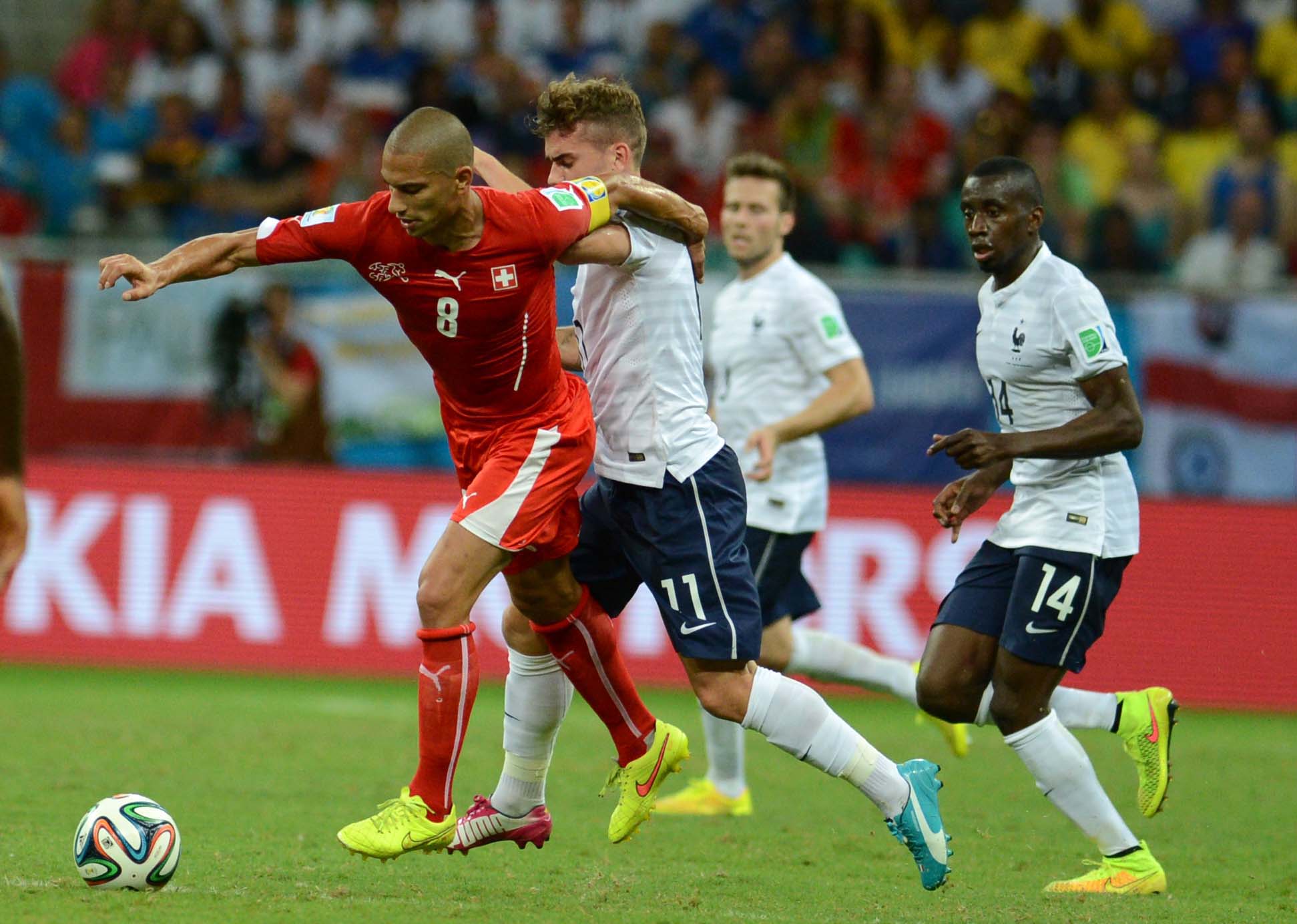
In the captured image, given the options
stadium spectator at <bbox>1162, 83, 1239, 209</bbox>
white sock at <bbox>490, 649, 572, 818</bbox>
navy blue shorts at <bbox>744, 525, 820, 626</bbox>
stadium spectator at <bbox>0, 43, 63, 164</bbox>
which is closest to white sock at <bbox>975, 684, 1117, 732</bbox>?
navy blue shorts at <bbox>744, 525, 820, 626</bbox>

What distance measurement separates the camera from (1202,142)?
14.4m

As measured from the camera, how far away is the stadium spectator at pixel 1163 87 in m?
14.7

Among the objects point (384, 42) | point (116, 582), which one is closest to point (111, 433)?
point (116, 582)

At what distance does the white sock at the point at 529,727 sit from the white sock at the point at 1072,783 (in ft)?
5.25

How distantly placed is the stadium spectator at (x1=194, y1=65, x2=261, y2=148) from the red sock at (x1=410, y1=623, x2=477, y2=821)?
32.4ft

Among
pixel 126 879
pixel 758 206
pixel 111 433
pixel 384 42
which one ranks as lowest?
pixel 126 879

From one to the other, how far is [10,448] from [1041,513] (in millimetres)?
3480

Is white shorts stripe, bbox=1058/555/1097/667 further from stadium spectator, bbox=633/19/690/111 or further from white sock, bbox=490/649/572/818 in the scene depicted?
stadium spectator, bbox=633/19/690/111

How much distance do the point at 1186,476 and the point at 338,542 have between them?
5.69 meters

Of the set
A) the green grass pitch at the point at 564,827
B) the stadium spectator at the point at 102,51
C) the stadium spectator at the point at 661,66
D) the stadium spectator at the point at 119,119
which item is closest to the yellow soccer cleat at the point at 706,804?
the green grass pitch at the point at 564,827

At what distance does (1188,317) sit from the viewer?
11.2 m

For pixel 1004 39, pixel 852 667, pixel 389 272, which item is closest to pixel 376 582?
pixel 852 667

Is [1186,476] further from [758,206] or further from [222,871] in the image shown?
[222,871]

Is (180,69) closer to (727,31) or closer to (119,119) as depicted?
(119,119)
